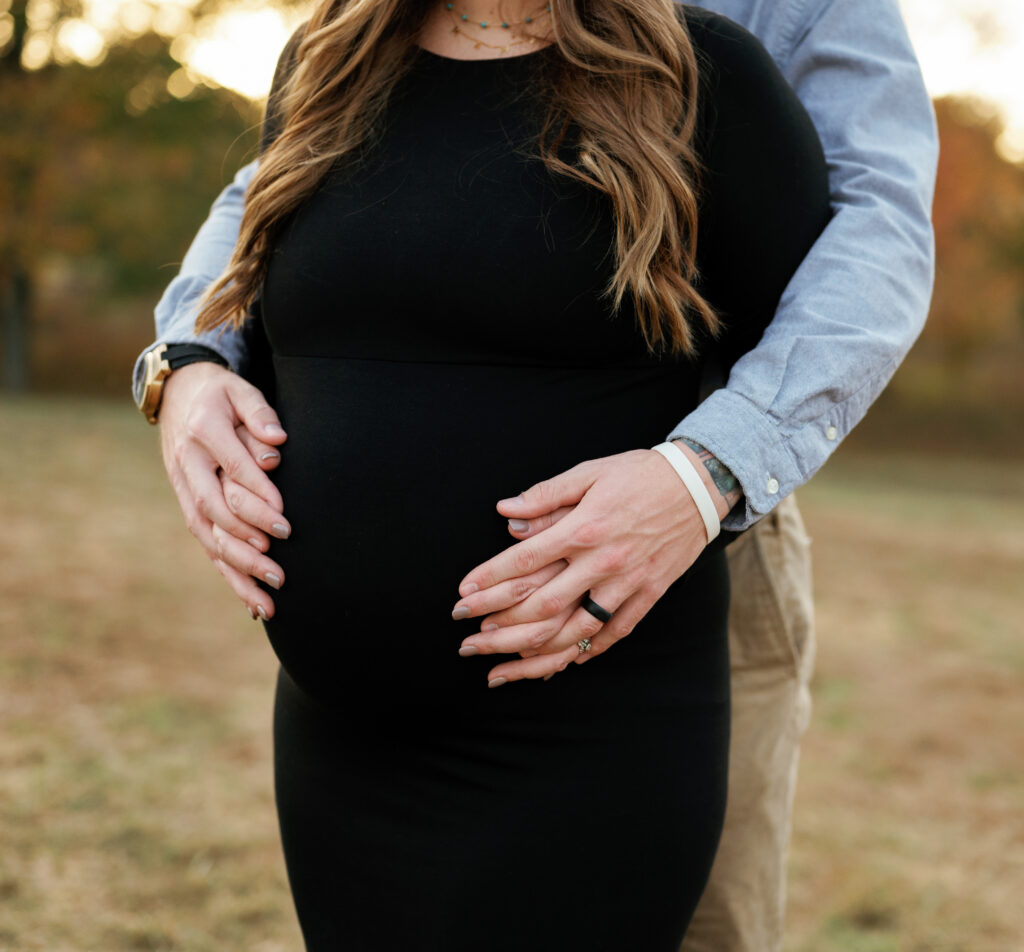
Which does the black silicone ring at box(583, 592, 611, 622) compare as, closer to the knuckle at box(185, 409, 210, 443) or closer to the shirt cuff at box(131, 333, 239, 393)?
the knuckle at box(185, 409, 210, 443)

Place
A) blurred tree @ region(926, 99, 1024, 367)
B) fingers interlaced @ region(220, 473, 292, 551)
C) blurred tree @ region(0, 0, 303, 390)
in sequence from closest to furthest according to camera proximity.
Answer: fingers interlaced @ region(220, 473, 292, 551) → blurred tree @ region(0, 0, 303, 390) → blurred tree @ region(926, 99, 1024, 367)

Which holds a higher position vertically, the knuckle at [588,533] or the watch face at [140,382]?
the watch face at [140,382]

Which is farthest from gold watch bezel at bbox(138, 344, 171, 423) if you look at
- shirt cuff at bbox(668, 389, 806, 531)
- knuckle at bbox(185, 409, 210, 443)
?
shirt cuff at bbox(668, 389, 806, 531)

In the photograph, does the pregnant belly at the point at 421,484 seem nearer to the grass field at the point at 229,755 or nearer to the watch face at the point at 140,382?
the watch face at the point at 140,382

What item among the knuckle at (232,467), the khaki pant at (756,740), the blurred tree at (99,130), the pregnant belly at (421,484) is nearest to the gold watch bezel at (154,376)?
the knuckle at (232,467)

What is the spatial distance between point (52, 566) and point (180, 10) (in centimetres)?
1567

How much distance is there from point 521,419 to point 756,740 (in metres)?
0.80

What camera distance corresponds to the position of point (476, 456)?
48.0 inches

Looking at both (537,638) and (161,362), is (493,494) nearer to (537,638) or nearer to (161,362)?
(537,638)

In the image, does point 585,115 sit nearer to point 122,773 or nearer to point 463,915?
point 463,915

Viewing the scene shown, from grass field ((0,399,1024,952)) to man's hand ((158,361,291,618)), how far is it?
1.69m

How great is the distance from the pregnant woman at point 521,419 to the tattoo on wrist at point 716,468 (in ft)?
0.15

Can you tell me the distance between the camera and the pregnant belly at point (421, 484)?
122 cm

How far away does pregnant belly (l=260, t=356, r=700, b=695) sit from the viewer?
1.22m
